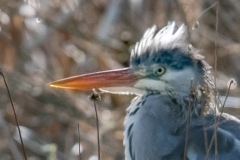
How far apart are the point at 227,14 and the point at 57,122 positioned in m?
1.31

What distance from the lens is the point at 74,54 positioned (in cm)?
436

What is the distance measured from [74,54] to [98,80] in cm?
150

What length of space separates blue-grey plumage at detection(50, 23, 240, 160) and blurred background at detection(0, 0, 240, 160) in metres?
1.09

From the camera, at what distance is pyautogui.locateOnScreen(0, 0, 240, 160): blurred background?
13.6 ft

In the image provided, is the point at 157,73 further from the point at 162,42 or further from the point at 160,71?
the point at 162,42

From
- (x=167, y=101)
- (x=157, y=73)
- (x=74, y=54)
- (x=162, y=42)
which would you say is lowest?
(x=167, y=101)

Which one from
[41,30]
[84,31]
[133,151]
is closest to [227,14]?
[84,31]

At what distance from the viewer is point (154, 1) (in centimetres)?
441

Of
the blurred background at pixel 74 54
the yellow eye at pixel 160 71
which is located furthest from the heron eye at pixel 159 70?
the blurred background at pixel 74 54

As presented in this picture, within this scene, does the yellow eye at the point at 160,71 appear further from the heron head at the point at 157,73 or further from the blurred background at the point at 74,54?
the blurred background at the point at 74,54

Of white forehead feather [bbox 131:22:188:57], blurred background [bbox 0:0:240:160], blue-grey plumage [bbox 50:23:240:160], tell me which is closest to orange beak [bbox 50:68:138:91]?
blue-grey plumage [bbox 50:23:240:160]

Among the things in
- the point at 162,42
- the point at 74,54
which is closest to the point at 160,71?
the point at 162,42

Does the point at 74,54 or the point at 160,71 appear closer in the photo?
the point at 160,71

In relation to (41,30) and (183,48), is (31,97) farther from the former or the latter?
(183,48)
